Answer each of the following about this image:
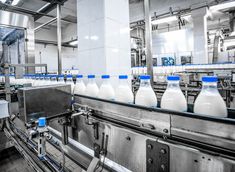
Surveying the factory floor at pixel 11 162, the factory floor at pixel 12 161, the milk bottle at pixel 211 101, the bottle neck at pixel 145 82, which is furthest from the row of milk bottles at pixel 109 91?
the factory floor at pixel 11 162

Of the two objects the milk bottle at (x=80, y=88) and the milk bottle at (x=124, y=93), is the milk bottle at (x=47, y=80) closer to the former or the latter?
the milk bottle at (x=80, y=88)

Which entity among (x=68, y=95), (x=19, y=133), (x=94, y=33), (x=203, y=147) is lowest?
(x=19, y=133)

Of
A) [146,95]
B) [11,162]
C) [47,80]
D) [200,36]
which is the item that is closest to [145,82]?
[146,95]

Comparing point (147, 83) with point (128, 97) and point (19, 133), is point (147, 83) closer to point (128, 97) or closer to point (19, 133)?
point (128, 97)

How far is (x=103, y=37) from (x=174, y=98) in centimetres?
115

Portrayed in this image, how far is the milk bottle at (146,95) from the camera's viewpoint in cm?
71

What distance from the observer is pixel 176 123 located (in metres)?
0.58

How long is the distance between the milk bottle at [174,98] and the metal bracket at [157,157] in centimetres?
16

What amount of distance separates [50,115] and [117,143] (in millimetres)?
485

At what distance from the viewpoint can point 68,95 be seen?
1.11 m

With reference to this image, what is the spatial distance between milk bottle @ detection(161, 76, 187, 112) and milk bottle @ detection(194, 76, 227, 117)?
0.20 feet

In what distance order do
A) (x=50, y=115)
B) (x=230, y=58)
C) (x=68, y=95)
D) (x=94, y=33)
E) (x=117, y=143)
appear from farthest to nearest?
(x=230, y=58) → (x=94, y=33) → (x=68, y=95) → (x=50, y=115) → (x=117, y=143)

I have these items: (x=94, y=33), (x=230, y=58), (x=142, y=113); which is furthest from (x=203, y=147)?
(x=230, y=58)

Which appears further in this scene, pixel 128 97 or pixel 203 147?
pixel 128 97
